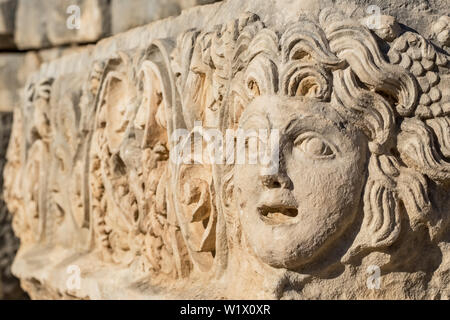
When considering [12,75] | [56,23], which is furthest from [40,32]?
[12,75]

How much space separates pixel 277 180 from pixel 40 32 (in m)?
2.50

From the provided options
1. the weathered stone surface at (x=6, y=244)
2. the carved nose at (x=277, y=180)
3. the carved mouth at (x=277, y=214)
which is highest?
the carved nose at (x=277, y=180)

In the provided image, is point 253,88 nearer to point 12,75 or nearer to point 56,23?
point 56,23

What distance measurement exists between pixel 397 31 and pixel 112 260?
5.05ft

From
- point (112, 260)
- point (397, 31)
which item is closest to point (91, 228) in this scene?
point (112, 260)

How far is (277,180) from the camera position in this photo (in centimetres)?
212

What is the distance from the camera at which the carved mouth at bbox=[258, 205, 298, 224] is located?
2.14 metres

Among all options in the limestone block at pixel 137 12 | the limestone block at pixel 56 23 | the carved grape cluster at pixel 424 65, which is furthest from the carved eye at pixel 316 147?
the limestone block at pixel 56 23

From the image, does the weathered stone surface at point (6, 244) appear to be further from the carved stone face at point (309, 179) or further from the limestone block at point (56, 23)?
the carved stone face at point (309, 179)

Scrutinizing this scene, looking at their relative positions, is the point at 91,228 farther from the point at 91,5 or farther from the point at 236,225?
the point at 236,225

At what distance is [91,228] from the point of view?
11.4ft

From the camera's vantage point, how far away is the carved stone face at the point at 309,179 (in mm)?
2107

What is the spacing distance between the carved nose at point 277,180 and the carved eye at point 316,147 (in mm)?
78

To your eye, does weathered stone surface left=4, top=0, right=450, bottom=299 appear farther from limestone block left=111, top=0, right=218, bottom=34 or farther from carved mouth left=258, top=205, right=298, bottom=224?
limestone block left=111, top=0, right=218, bottom=34
